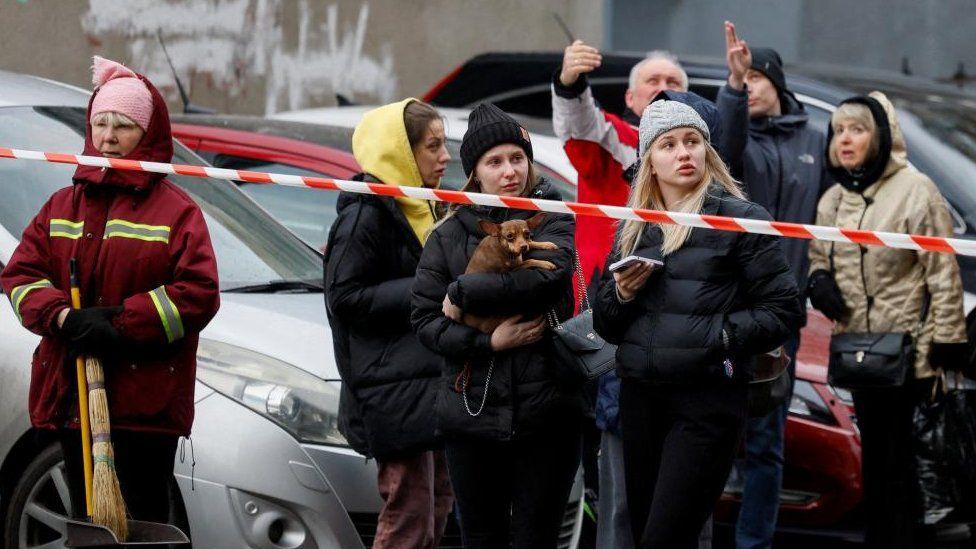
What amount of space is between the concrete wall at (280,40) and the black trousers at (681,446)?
572 centimetres

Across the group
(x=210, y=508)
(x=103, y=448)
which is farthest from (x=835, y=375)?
(x=103, y=448)

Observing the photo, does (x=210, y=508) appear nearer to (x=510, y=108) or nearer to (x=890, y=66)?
(x=510, y=108)

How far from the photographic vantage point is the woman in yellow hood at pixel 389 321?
466 centimetres

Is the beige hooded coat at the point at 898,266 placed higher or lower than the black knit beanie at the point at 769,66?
lower

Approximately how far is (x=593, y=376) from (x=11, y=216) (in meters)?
2.11

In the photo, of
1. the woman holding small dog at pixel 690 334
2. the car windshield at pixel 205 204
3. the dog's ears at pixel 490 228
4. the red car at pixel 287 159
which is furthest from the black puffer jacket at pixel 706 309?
the red car at pixel 287 159

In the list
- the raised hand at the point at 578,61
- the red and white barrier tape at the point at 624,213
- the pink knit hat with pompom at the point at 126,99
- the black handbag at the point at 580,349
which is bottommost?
the black handbag at the point at 580,349

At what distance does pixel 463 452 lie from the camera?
4.38 metres

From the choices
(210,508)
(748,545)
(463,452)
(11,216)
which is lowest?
(748,545)

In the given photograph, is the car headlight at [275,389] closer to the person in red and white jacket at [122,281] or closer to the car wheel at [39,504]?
the person in red and white jacket at [122,281]

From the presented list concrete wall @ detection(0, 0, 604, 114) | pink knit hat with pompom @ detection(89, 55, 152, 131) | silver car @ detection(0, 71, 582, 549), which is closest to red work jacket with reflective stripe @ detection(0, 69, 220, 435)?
pink knit hat with pompom @ detection(89, 55, 152, 131)

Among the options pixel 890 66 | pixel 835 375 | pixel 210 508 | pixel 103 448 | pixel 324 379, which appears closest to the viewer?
pixel 103 448

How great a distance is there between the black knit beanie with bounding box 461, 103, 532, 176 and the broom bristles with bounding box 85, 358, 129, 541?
1.21 m

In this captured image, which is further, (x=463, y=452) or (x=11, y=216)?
(x=11, y=216)
